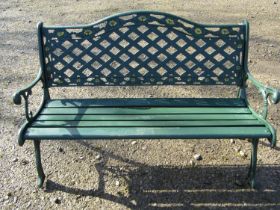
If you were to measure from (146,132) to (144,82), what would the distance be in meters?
0.71

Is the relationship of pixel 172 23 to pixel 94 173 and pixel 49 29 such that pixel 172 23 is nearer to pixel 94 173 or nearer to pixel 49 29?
pixel 49 29

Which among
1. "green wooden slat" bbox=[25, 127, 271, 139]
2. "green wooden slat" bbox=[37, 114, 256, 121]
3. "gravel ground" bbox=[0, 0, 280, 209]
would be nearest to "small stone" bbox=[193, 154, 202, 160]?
"gravel ground" bbox=[0, 0, 280, 209]

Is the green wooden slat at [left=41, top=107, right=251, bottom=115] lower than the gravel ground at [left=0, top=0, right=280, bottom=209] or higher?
Answer: higher

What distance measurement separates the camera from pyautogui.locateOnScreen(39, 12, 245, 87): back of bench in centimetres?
354

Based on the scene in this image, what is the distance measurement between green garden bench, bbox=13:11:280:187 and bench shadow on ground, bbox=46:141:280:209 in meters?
0.14

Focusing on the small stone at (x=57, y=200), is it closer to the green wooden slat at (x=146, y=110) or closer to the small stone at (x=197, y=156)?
the green wooden slat at (x=146, y=110)

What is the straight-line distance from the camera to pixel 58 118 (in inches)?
133

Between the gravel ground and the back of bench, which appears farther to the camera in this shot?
the back of bench

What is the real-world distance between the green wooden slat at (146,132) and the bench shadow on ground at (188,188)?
63 centimetres

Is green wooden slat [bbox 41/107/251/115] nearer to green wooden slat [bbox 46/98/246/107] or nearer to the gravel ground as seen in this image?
green wooden slat [bbox 46/98/246/107]

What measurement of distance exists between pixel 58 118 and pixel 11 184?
2.59 feet

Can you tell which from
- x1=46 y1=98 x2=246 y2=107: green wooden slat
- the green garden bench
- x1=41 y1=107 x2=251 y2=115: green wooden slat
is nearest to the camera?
the green garden bench

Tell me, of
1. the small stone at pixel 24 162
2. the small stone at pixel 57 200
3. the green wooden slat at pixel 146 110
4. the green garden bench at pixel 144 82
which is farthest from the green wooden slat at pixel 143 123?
the small stone at pixel 24 162

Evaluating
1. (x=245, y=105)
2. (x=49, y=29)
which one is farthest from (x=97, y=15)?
(x=245, y=105)
